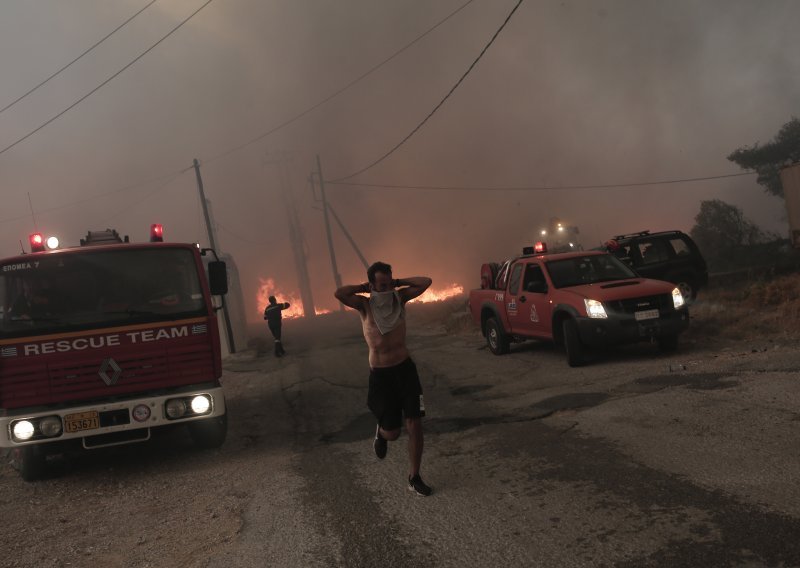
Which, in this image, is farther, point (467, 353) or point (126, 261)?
point (467, 353)

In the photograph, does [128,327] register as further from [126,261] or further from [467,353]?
[467,353]

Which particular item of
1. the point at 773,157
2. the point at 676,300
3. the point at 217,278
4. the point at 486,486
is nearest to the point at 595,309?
the point at 676,300

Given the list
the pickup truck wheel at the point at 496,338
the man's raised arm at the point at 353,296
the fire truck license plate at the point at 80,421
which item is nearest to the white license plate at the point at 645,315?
the pickup truck wheel at the point at 496,338

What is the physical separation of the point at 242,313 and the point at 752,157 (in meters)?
39.4

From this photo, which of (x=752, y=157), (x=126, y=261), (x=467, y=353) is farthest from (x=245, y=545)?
(x=752, y=157)

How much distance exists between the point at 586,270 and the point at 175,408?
6773 millimetres

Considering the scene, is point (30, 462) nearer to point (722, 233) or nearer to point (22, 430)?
point (22, 430)

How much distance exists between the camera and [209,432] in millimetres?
6738

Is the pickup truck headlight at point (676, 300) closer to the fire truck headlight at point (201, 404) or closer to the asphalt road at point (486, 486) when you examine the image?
the asphalt road at point (486, 486)

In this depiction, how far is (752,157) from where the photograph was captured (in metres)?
46.4

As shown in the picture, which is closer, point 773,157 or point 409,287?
point 409,287

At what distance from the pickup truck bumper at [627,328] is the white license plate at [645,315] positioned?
0.04 m

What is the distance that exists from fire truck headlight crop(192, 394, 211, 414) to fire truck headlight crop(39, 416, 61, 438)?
1.18 metres

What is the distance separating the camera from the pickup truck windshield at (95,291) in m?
6.00
